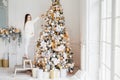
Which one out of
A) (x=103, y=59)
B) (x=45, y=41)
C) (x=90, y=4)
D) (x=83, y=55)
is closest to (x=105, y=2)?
(x=90, y=4)

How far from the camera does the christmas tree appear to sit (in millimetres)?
4621

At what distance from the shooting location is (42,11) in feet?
17.5

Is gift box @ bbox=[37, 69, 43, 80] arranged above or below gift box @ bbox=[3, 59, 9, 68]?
below

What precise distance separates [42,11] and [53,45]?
1139 mm

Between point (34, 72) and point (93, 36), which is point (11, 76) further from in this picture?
point (93, 36)

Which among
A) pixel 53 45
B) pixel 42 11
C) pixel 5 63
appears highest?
pixel 42 11

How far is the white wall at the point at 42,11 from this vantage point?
17.4ft

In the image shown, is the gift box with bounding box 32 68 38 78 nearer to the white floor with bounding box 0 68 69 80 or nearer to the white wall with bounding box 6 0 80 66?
the white floor with bounding box 0 68 69 80

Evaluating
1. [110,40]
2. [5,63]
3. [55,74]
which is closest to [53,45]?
[55,74]

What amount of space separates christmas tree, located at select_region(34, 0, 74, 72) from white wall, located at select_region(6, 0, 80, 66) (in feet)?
1.98

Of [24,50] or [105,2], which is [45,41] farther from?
[105,2]

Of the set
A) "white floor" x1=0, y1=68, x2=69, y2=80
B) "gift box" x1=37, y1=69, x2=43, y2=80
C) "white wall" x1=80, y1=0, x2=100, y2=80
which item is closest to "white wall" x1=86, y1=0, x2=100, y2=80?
"white wall" x1=80, y1=0, x2=100, y2=80

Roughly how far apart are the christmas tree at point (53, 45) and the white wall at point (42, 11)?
1.98 ft

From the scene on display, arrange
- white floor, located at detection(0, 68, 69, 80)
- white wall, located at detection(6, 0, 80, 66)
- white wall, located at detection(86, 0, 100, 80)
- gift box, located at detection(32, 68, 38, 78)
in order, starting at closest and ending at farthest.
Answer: white wall, located at detection(86, 0, 100, 80) < white floor, located at detection(0, 68, 69, 80) < gift box, located at detection(32, 68, 38, 78) < white wall, located at detection(6, 0, 80, 66)
